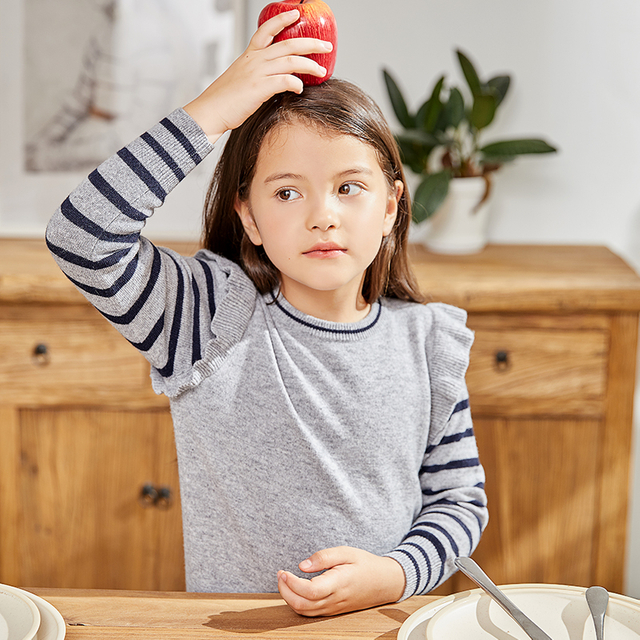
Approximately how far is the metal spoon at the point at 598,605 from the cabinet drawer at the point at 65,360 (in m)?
1.06

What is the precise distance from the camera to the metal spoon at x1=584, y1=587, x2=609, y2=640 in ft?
1.83

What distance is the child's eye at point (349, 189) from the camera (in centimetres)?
79

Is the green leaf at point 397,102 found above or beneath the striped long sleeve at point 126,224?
above

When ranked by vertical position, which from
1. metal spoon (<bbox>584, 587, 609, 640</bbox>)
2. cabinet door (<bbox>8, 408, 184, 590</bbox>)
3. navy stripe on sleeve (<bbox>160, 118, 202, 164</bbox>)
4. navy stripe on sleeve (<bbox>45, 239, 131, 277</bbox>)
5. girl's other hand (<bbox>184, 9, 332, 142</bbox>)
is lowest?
cabinet door (<bbox>8, 408, 184, 590</bbox>)

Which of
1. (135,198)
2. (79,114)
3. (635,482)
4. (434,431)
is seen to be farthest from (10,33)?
(635,482)

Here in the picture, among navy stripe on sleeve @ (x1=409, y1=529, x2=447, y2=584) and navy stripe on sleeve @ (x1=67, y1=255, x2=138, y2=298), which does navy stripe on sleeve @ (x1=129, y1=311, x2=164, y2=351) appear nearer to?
navy stripe on sleeve @ (x1=67, y1=255, x2=138, y2=298)

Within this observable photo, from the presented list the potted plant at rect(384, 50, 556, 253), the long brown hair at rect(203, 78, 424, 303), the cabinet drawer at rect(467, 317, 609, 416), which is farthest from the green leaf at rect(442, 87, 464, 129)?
the long brown hair at rect(203, 78, 424, 303)

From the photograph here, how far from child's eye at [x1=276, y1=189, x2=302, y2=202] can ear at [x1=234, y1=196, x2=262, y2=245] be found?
69mm

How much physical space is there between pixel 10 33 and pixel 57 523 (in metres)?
1.19

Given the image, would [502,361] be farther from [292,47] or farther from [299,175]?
[292,47]

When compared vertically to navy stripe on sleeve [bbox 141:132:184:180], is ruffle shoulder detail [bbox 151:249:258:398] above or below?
below

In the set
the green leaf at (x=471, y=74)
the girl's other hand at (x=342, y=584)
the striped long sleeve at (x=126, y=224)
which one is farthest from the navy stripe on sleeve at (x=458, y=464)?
the green leaf at (x=471, y=74)

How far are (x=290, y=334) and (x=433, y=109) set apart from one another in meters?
0.98

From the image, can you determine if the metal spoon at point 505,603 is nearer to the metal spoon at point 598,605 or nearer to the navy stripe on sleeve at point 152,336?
the metal spoon at point 598,605
